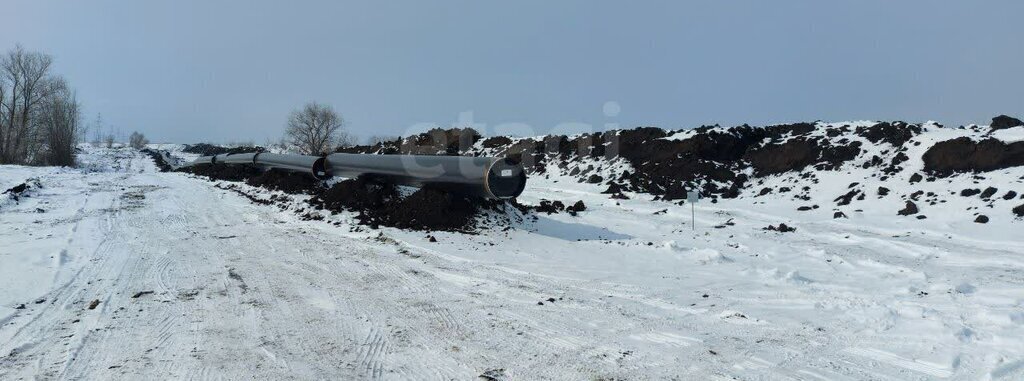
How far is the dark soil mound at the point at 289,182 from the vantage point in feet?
53.7

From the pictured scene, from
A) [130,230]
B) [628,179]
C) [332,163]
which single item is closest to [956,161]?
[628,179]

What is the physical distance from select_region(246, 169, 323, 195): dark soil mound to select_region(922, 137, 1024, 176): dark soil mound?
2352cm

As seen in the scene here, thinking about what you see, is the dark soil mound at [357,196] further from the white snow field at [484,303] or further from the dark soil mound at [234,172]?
the dark soil mound at [234,172]

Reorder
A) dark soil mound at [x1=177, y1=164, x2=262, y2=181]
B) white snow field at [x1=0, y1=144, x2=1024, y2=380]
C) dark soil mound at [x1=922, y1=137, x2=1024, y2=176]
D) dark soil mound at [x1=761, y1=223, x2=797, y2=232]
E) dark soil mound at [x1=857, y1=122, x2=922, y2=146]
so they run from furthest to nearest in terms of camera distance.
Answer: dark soil mound at [x1=177, y1=164, x2=262, y2=181], dark soil mound at [x1=857, y1=122, x2=922, y2=146], dark soil mound at [x1=922, y1=137, x2=1024, y2=176], dark soil mound at [x1=761, y1=223, x2=797, y2=232], white snow field at [x1=0, y1=144, x2=1024, y2=380]

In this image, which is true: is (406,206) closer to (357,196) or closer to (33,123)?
(357,196)

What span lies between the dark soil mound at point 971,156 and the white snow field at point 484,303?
7035mm

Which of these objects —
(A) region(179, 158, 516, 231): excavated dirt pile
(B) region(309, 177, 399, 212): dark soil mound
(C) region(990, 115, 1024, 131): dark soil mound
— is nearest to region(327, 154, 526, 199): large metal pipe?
(A) region(179, 158, 516, 231): excavated dirt pile

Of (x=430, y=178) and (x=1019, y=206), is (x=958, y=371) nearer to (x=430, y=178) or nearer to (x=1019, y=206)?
(x=430, y=178)

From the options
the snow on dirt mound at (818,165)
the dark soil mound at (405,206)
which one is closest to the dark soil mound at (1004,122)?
the snow on dirt mound at (818,165)

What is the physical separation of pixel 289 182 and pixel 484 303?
46.0ft

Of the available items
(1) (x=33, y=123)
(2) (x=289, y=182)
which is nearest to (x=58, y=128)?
(1) (x=33, y=123)

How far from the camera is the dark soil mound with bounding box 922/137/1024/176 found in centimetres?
1709

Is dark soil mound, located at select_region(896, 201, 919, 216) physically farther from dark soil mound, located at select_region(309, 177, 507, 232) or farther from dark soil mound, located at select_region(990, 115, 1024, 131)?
dark soil mound, located at select_region(309, 177, 507, 232)

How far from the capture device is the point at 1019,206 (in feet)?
46.1
